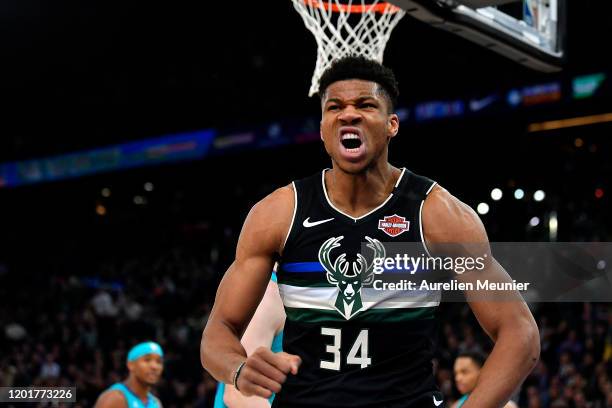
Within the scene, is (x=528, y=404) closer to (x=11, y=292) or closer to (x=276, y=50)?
(x=276, y=50)

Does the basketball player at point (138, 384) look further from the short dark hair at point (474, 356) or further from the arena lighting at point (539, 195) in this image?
the arena lighting at point (539, 195)

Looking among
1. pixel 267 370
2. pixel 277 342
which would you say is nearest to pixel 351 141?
pixel 267 370

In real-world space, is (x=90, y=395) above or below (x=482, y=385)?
above

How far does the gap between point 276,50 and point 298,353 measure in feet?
51.8

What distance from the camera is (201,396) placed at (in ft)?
40.7

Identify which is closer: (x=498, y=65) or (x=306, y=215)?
(x=306, y=215)

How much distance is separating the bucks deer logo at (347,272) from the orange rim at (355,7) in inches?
131

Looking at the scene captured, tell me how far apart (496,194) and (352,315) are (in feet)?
46.3

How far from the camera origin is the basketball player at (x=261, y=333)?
12.2 feet

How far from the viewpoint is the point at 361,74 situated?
299 cm

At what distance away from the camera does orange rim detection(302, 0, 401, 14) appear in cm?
602

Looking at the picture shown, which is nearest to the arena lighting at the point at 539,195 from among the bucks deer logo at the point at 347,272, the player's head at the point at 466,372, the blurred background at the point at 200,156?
the blurred background at the point at 200,156

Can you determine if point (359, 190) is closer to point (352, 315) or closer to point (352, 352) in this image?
point (352, 315)

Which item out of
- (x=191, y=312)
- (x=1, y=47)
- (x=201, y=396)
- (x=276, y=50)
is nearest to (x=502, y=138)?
(x=276, y=50)
